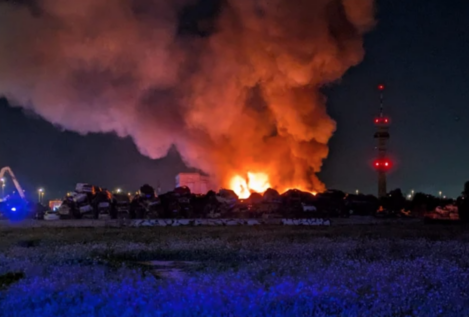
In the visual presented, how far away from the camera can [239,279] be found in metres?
13.4

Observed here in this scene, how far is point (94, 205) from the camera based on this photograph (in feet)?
150

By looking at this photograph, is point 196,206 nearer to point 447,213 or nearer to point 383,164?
point 447,213

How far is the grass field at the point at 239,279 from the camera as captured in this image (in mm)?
10555

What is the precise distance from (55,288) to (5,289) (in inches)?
47.9

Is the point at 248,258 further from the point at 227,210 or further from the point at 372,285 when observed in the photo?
the point at 227,210

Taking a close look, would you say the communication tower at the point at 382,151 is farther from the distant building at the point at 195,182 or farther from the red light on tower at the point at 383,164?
the distant building at the point at 195,182

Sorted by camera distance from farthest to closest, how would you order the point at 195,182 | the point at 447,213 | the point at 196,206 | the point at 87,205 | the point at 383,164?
1. the point at 383,164
2. the point at 195,182
3. the point at 447,213
4. the point at 87,205
5. the point at 196,206

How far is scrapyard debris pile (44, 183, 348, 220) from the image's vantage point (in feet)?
→ 146

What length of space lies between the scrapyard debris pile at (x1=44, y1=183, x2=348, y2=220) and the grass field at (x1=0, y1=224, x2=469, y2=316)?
854 inches

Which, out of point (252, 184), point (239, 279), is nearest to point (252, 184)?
point (252, 184)

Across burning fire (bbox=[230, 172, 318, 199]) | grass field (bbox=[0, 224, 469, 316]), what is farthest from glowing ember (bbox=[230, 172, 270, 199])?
grass field (bbox=[0, 224, 469, 316])

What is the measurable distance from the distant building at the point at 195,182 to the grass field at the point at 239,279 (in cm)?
3856

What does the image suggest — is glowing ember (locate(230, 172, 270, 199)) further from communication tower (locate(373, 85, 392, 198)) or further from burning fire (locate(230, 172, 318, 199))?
communication tower (locate(373, 85, 392, 198))

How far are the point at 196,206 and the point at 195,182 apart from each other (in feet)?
53.2
